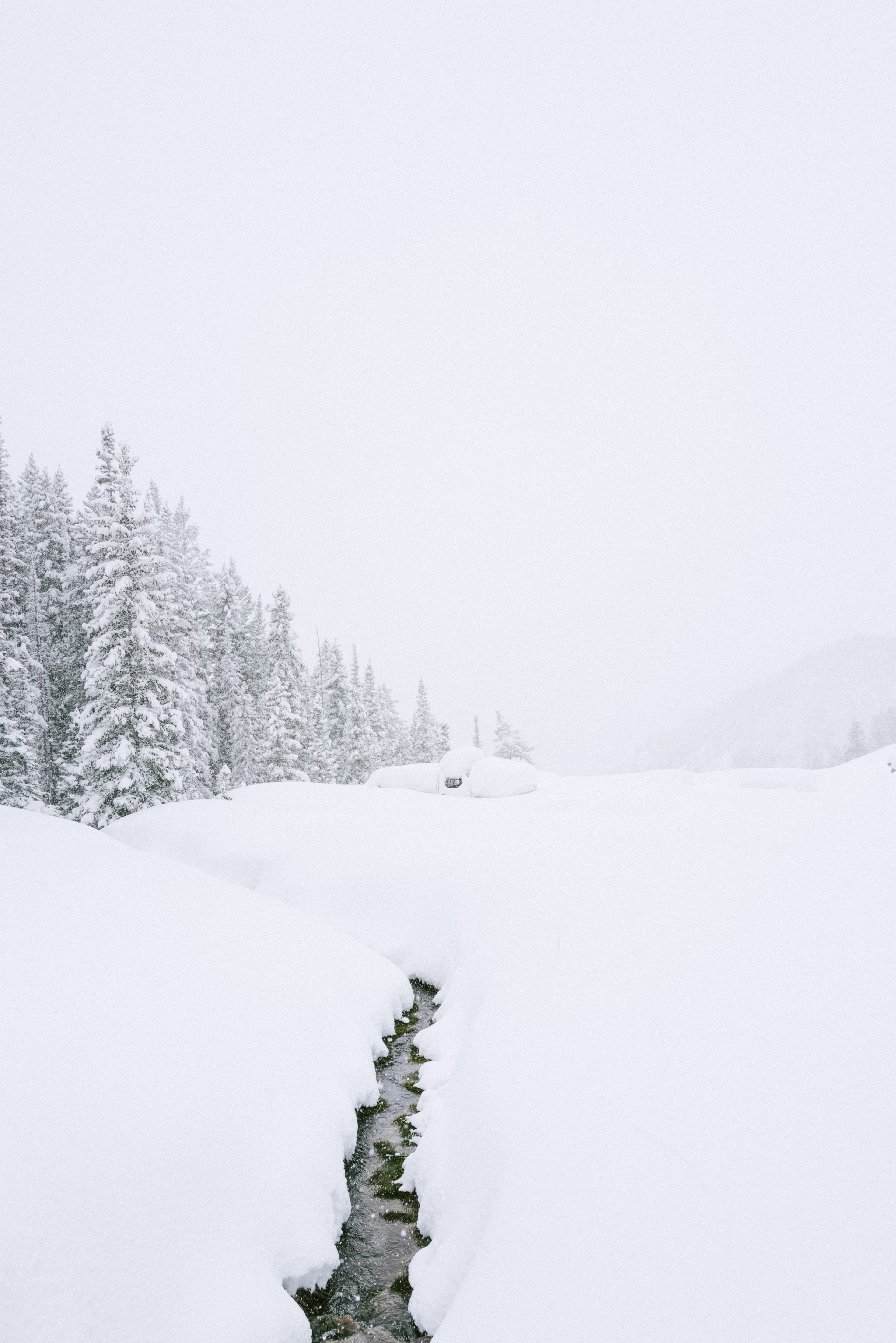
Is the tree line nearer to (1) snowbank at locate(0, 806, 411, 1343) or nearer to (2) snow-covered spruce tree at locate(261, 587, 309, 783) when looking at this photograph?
(2) snow-covered spruce tree at locate(261, 587, 309, 783)

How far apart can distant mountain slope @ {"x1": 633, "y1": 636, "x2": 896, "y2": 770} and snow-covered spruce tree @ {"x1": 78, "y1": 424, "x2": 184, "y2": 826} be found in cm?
12384

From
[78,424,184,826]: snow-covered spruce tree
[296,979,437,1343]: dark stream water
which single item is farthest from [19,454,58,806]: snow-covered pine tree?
[296,979,437,1343]: dark stream water

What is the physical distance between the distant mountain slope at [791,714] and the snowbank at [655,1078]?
125900 mm

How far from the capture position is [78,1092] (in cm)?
371

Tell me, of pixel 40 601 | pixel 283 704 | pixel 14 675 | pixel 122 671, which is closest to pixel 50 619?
pixel 40 601

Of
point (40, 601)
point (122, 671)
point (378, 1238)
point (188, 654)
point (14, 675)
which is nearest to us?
point (378, 1238)

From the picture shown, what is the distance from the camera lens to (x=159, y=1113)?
13.0 ft

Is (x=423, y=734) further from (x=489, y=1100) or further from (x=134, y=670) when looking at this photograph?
(x=489, y=1100)

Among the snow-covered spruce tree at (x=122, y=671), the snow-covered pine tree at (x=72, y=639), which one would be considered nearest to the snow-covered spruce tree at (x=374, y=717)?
the snow-covered pine tree at (x=72, y=639)

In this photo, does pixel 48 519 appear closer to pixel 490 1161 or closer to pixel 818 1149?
pixel 490 1161

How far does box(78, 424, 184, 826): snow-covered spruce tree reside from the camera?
19.0m

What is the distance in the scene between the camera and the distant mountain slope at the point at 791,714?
464 feet

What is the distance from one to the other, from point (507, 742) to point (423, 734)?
625cm

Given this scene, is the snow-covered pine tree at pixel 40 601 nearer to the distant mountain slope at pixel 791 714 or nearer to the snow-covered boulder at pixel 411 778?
the snow-covered boulder at pixel 411 778
